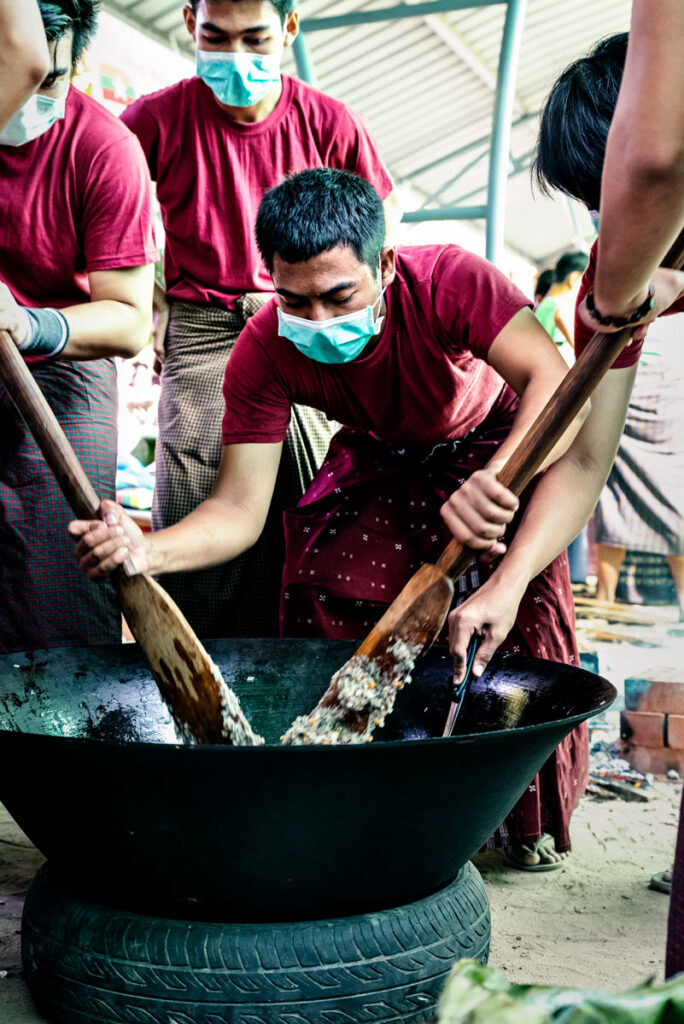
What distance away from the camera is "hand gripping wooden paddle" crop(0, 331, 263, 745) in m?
1.57

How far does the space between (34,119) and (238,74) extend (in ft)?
1.77

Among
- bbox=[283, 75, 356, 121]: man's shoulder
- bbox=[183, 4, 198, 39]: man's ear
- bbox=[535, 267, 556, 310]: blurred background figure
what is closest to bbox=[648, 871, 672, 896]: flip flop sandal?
bbox=[283, 75, 356, 121]: man's shoulder

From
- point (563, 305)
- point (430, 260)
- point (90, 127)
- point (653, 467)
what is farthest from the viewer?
point (563, 305)

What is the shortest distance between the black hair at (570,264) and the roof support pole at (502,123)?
1.77 meters

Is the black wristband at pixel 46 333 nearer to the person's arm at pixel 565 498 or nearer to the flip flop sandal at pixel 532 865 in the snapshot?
the person's arm at pixel 565 498

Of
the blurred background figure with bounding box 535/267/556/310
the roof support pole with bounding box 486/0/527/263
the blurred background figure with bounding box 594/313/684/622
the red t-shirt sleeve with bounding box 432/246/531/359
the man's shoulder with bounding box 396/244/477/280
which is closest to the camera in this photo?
the red t-shirt sleeve with bounding box 432/246/531/359

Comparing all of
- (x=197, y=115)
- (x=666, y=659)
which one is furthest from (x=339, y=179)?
→ (x=666, y=659)

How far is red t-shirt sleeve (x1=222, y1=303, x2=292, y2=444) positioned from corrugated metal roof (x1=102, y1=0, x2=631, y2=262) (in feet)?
13.5

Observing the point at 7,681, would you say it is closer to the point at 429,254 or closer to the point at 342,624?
the point at 342,624

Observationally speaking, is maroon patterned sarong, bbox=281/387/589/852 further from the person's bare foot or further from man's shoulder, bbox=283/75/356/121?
man's shoulder, bbox=283/75/356/121

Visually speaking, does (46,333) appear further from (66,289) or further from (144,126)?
(144,126)

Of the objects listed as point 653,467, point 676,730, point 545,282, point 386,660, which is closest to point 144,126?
point 386,660

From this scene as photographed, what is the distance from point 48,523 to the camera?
2201 millimetres

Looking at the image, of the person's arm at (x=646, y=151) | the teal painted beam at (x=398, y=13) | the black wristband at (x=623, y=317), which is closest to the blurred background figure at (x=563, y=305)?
the teal painted beam at (x=398, y=13)
